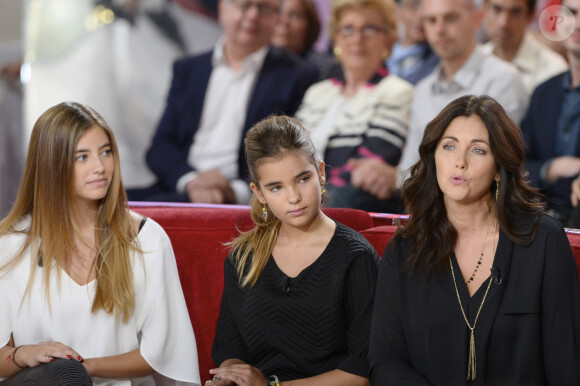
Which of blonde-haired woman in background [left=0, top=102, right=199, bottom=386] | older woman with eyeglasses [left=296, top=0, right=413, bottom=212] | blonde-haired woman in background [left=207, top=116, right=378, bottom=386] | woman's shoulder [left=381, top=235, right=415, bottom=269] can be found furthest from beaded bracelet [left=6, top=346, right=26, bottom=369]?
older woman with eyeglasses [left=296, top=0, right=413, bottom=212]

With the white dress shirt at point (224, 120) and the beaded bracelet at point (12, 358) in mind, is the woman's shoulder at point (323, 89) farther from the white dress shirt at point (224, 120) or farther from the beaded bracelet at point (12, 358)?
the beaded bracelet at point (12, 358)

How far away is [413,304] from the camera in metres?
1.77

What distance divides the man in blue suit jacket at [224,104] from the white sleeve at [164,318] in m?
1.85

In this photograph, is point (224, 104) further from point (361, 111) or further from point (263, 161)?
point (263, 161)

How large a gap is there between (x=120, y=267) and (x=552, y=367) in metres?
1.07

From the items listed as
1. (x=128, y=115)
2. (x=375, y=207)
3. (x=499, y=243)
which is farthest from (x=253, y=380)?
(x=128, y=115)

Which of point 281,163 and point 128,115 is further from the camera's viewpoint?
point 128,115

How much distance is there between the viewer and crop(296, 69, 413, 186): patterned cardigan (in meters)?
3.42

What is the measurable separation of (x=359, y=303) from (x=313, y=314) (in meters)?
0.12

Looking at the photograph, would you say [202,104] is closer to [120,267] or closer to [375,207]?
[375,207]

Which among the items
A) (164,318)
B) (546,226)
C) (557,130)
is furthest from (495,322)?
(557,130)

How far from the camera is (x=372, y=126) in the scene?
3.45m

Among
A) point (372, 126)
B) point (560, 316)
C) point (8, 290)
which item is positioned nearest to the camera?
point (560, 316)

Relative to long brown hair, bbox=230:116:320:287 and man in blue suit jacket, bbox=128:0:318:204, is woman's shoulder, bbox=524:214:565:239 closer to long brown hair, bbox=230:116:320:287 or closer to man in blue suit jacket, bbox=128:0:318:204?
long brown hair, bbox=230:116:320:287
